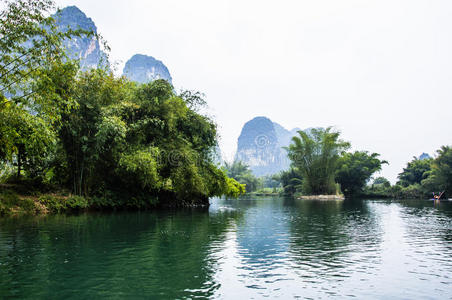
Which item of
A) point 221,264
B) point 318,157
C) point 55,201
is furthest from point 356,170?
point 221,264

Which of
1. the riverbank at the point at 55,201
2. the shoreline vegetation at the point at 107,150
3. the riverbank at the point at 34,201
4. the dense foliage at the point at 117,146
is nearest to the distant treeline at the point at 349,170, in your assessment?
the shoreline vegetation at the point at 107,150

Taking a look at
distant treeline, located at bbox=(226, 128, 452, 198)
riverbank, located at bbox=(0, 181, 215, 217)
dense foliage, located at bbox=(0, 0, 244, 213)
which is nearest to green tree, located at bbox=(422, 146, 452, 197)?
distant treeline, located at bbox=(226, 128, 452, 198)

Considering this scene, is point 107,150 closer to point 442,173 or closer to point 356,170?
point 442,173

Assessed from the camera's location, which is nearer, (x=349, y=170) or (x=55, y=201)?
(x=55, y=201)

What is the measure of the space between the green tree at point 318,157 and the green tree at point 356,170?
17.1 feet

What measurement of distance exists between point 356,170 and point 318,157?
34.8 ft

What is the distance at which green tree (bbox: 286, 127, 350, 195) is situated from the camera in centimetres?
6094

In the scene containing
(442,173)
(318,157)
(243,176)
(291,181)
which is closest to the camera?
(442,173)

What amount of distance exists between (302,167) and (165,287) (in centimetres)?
5871

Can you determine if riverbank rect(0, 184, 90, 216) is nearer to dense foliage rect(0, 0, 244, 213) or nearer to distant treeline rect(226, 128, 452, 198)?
dense foliage rect(0, 0, 244, 213)

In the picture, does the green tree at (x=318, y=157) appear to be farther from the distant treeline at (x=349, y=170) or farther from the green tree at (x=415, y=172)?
the green tree at (x=415, y=172)

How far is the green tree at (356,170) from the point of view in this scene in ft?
221

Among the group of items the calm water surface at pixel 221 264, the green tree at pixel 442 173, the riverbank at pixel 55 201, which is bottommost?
the calm water surface at pixel 221 264

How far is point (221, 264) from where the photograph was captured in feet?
29.6
